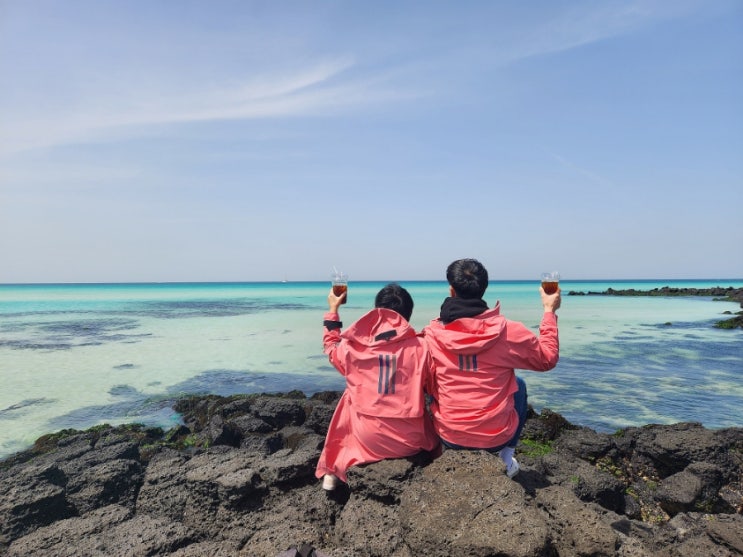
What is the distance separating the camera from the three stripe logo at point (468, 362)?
146 inches

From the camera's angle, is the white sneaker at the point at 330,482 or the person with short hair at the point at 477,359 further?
the white sneaker at the point at 330,482

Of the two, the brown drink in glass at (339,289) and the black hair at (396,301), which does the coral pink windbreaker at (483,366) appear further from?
the brown drink in glass at (339,289)

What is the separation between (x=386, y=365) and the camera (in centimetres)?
385

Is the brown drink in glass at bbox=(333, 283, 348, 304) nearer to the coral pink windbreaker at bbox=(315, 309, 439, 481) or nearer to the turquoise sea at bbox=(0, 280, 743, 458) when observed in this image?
the coral pink windbreaker at bbox=(315, 309, 439, 481)

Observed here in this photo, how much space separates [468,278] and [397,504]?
74.8 inches

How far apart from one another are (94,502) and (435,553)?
4112 millimetres

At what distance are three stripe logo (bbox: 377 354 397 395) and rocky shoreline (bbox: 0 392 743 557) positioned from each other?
2.10ft

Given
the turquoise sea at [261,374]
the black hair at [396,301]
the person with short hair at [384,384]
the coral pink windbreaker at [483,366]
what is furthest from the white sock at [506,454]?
the turquoise sea at [261,374]

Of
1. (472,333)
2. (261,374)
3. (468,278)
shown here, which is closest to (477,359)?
(472,333)

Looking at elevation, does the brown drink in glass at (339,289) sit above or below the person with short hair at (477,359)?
above

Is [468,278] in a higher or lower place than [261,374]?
higher

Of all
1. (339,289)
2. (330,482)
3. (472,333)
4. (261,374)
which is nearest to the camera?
A: (472,333)

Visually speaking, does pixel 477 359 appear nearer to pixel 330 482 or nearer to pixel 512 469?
Answer: pixel 512 469

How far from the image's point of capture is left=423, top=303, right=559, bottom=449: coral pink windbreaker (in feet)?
12.1
